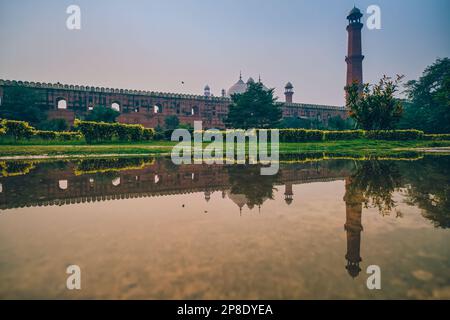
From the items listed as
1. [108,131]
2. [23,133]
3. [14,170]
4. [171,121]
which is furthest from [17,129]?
[171,121]

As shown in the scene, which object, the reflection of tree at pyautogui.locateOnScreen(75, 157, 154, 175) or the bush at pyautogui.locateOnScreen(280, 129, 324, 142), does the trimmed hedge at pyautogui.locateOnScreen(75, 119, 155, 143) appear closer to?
the reflection of tree at pyautogui.locateOnScreen(75, 157, 154, 175)

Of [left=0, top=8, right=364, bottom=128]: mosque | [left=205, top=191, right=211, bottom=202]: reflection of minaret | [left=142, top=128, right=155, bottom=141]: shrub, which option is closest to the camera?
[left=205, top=191, right=211, bottom=202]: reflection of minaret

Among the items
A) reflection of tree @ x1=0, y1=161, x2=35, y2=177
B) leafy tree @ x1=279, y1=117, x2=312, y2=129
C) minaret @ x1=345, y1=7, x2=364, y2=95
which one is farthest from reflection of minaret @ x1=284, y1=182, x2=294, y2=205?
minaret @ x1=345, y1=7, x2=364, y2=95

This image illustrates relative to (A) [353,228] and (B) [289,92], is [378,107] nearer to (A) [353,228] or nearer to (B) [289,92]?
(A) [353,228]

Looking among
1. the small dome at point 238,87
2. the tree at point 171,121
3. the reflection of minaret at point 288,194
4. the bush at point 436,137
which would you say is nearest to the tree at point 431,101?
the bush at point 436,137

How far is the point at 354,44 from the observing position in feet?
129

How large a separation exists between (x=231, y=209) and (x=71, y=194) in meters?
2.51

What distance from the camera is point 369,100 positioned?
70.2ft

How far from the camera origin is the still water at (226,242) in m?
1.62

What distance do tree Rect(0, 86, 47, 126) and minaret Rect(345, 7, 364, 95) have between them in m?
37.6

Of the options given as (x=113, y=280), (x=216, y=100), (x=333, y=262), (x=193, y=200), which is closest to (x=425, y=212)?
(x=333, y=262)

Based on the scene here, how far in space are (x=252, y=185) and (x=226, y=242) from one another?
8.71 feet

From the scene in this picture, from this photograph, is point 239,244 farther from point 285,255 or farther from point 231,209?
point 231,209

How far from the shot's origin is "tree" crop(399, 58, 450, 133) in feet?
96.9
